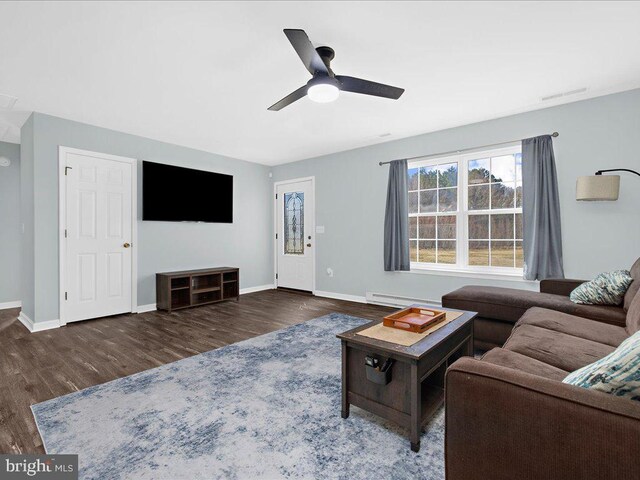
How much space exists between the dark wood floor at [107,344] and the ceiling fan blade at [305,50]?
2690 mm

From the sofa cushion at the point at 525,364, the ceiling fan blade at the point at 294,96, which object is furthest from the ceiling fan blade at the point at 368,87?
the sofa cushion at the point at 525,364

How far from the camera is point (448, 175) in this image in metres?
4.38

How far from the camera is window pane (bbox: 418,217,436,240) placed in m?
4.51

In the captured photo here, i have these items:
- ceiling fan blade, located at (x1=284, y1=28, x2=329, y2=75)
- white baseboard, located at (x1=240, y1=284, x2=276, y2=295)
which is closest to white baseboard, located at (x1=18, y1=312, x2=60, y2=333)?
white baseboard, located at (x1=240, y1=284, x2=276, y2=295)

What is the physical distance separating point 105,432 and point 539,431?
Result: 213 cm

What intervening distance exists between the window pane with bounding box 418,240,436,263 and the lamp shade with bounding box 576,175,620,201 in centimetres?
182

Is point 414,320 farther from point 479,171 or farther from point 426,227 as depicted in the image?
point 479,171

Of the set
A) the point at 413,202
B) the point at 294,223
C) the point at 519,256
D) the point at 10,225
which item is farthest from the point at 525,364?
the point at 10,225

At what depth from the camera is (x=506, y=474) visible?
96 cm

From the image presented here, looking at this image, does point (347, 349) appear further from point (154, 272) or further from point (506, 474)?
point (154, 272)

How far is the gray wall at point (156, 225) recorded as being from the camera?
371 centimetres

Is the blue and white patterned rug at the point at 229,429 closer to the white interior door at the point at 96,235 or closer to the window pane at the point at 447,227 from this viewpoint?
the white interior door at the point at 96,235

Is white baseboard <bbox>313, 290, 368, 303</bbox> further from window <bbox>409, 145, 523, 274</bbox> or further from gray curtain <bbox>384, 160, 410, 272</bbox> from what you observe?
window <bbox>409, 145, 523, 274</bbox>

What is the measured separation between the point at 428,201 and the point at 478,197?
0.67 metres
